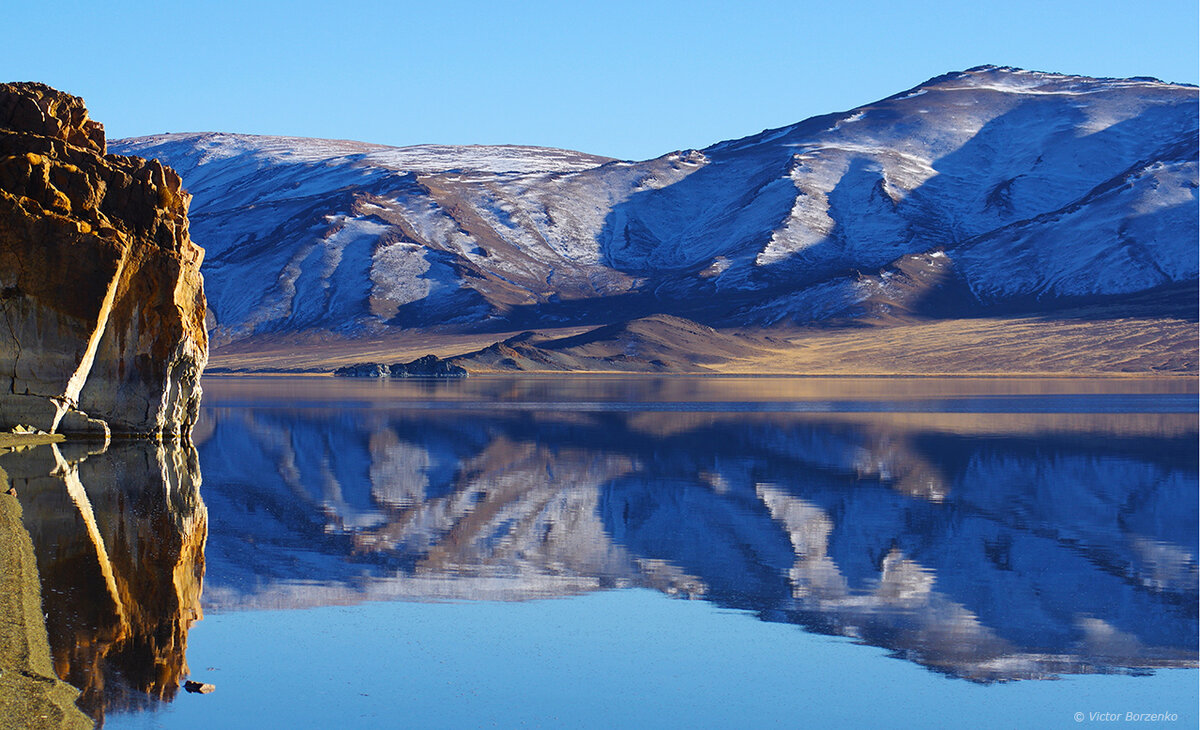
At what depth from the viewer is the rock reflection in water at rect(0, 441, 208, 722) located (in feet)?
40.3

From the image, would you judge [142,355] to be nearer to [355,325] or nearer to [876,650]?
[876,650]

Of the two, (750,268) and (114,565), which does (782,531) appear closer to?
(114,565)

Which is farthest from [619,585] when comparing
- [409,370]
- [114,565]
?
[409,370]

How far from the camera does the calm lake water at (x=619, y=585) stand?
12.4 metres

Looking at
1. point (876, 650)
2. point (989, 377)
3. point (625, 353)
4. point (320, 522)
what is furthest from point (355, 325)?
point (876, 650)

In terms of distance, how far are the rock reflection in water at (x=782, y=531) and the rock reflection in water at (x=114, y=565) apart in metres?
0.75

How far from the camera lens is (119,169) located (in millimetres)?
35281

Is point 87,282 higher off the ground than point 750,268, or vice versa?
point 87,282

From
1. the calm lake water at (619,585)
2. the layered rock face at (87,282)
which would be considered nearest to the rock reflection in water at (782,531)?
the calm lake water at (619,585)

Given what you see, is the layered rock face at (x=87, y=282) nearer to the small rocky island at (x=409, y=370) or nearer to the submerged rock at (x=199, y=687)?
the submerged rock at (x=199, y=687)

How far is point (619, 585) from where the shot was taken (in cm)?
1794

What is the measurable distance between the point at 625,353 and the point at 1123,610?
119 metres

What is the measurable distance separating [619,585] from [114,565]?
6.33 meters

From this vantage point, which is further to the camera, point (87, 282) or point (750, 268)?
point (750, 268)
